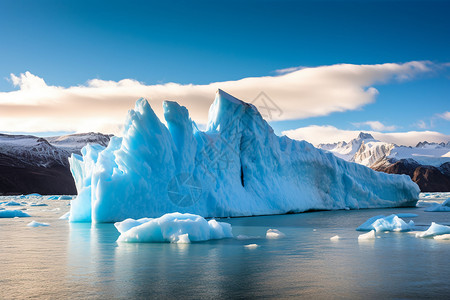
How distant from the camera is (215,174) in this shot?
1819cm

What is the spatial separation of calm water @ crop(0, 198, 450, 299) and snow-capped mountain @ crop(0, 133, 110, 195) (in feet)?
255

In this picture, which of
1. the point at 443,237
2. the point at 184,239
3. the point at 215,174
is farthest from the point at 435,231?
the point at 215,174

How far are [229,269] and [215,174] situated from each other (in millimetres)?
12144

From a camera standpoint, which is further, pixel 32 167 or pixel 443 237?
pixel 32 167

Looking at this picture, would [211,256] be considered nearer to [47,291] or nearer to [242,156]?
[47,291]

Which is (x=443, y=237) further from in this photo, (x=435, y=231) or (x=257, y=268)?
(x=257, y=268)

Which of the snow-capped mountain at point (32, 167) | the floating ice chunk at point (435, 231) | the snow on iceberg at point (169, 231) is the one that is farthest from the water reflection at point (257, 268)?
the snow-capped mountain at point (32, 167)

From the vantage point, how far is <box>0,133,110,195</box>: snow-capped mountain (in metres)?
84.0

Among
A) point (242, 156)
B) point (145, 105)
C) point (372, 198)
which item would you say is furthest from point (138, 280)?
point (372, 198)

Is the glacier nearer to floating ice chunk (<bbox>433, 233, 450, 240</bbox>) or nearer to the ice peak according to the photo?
the ice peak

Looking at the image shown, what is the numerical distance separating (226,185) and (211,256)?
11.1 meters

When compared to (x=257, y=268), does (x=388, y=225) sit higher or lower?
higher

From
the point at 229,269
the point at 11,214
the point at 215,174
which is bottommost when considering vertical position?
the point at 229,269

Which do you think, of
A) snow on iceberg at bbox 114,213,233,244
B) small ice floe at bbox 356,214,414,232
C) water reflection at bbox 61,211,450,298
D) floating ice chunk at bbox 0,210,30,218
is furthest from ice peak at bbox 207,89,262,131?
water reflection at bbox 61,211,450,298
